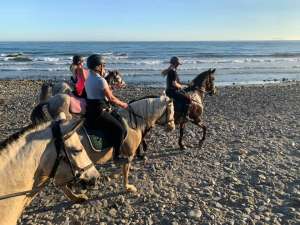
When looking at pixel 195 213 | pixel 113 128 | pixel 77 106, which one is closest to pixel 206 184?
pixel 195 213

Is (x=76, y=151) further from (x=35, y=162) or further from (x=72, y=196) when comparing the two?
(x=72, y=196)

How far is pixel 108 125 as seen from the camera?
309 inches

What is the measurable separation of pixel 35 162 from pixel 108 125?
3.71 m

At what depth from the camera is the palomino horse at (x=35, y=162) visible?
159 inches

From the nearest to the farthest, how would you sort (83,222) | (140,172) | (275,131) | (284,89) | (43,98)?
(83,222) < (140,172) < (43,98) < (275,131) < (284,89)

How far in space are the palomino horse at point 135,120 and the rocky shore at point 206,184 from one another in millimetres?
709

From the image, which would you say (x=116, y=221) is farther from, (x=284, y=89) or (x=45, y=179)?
(x=284, y=89)

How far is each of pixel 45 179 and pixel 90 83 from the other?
335cm

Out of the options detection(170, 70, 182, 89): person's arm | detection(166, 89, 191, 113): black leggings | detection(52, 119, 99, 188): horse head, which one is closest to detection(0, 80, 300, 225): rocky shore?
detection(166, 89, 191, 113): black leggings

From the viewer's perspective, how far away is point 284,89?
2645 cm

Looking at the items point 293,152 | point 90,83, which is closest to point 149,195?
point 90,83

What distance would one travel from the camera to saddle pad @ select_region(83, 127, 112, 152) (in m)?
7.66

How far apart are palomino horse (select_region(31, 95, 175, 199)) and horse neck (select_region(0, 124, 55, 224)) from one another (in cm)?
338

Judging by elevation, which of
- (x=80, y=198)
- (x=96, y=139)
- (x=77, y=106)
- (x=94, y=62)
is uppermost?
(x=94, y=62)
